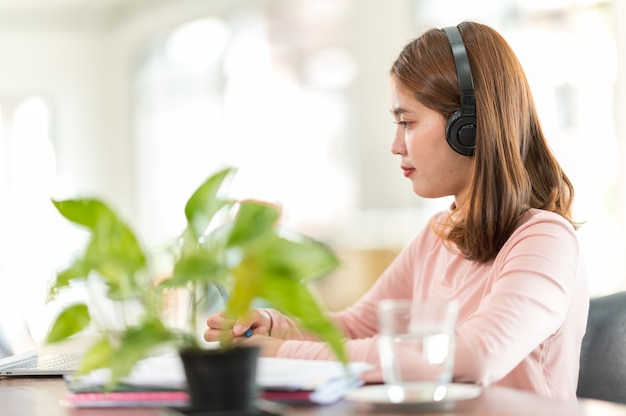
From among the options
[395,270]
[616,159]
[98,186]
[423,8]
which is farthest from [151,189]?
[395,270]

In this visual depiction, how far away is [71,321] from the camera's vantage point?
3.02ft

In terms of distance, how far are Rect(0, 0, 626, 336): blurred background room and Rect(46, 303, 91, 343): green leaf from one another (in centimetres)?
348

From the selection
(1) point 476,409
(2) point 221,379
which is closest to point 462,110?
(1) point 476,409

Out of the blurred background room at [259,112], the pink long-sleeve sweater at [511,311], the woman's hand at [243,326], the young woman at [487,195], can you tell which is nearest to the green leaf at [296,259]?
the pink long-sleeve sweater at [511,311]

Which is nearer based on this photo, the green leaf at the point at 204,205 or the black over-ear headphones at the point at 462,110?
the green leaf at the point at 204,205

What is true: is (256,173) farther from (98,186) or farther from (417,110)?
(417,110)

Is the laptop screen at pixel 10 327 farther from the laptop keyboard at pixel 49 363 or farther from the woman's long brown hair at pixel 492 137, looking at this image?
the woman's long brown hair at pixel 492 137

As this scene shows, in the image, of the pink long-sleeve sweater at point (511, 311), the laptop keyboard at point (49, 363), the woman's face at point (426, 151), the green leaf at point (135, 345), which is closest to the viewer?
the green leaf at point (135, 345)

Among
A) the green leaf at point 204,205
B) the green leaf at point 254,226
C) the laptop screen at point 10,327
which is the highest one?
the green leaf at point 204,205

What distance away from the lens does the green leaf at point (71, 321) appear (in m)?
0.92

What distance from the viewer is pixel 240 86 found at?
7176 millimetres

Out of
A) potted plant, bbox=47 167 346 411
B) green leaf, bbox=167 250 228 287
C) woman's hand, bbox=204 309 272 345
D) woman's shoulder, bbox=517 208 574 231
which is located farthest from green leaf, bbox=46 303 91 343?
woman's shoulder, bbox=517 208 574 231

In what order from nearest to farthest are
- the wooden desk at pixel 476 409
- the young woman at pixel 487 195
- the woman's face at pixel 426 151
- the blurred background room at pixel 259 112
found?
the wooden desk at pixel 476 409, the young woman at pixel 487 195, the woman's face at pixel 426 151, the blurred background room at pixel 259 112

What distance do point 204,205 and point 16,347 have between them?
0.83 m
